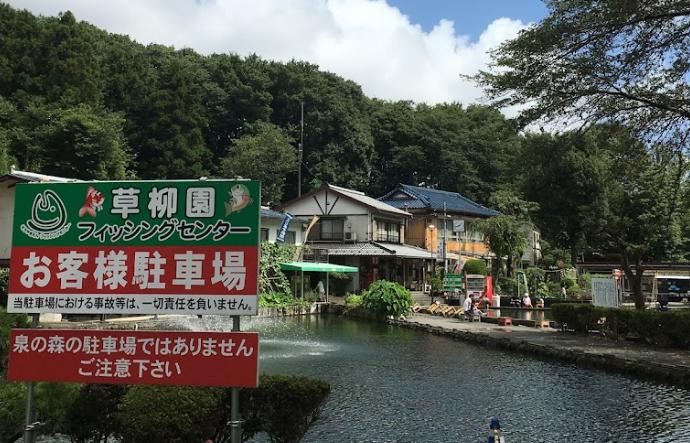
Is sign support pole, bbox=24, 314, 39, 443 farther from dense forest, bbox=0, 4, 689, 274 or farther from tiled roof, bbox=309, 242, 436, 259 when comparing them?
tiled roof, bbox=309, 242, 436, 259

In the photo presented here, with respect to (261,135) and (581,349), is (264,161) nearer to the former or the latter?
(261,135)

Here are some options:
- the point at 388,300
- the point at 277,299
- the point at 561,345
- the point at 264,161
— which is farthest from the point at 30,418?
the point at 264,161

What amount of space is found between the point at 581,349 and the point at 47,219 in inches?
562

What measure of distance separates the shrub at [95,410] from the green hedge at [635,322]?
595 inches

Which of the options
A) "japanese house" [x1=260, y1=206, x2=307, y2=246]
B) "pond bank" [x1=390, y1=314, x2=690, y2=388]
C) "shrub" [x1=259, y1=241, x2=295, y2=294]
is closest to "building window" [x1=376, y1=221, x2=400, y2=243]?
"japanese house" [x1=260, y1=206, x2=307, y2=246]

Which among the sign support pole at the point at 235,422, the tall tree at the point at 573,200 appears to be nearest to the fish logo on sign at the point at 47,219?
the sign support pole at the point at 235,422

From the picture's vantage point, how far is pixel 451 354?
16.9 m

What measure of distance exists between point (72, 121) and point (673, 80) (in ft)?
100

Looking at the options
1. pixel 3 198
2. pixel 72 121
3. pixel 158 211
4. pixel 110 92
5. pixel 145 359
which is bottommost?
pixel 145 359

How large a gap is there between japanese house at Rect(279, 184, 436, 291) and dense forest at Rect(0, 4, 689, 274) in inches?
233

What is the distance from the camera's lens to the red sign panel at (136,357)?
5086mm

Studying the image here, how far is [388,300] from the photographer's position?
26703 millimetres

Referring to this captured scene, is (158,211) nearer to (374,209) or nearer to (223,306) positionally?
(223,306)

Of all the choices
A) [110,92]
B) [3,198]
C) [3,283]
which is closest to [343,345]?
[3,283]
